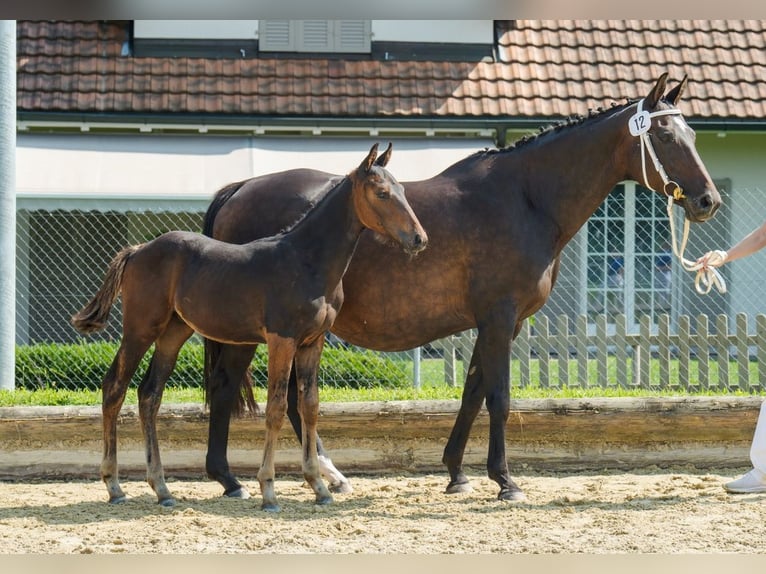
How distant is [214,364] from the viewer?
7.09 meters

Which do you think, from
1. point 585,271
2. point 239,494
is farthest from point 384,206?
point 585,271

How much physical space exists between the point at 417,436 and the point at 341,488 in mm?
1090

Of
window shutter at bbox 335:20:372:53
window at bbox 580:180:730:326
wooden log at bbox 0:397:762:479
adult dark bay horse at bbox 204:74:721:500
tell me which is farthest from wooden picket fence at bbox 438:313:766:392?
window shutter at bbox 335:20:372:53

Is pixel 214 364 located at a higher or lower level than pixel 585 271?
lower

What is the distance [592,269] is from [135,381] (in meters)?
7.16

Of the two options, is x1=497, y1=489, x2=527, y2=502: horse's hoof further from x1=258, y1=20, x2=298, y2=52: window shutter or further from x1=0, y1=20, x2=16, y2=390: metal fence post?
x1=258, y1=20, x2=298, y2=52: window shutter

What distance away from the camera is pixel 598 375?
35.6 feet

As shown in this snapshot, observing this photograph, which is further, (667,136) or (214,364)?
(214,364)

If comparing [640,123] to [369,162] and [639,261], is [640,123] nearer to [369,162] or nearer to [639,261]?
[369,162]

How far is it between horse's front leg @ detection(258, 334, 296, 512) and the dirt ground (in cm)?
16

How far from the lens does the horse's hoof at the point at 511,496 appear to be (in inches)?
259

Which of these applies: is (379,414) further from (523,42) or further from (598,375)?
(523,42)

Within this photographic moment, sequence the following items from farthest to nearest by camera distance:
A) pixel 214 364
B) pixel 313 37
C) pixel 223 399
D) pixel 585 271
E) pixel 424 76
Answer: pixel 313 37, pixel 424 76, pixel 585 271, pixel 214 364, pixel 223 399

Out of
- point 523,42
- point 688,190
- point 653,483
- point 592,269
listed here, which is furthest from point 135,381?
point 523,42
